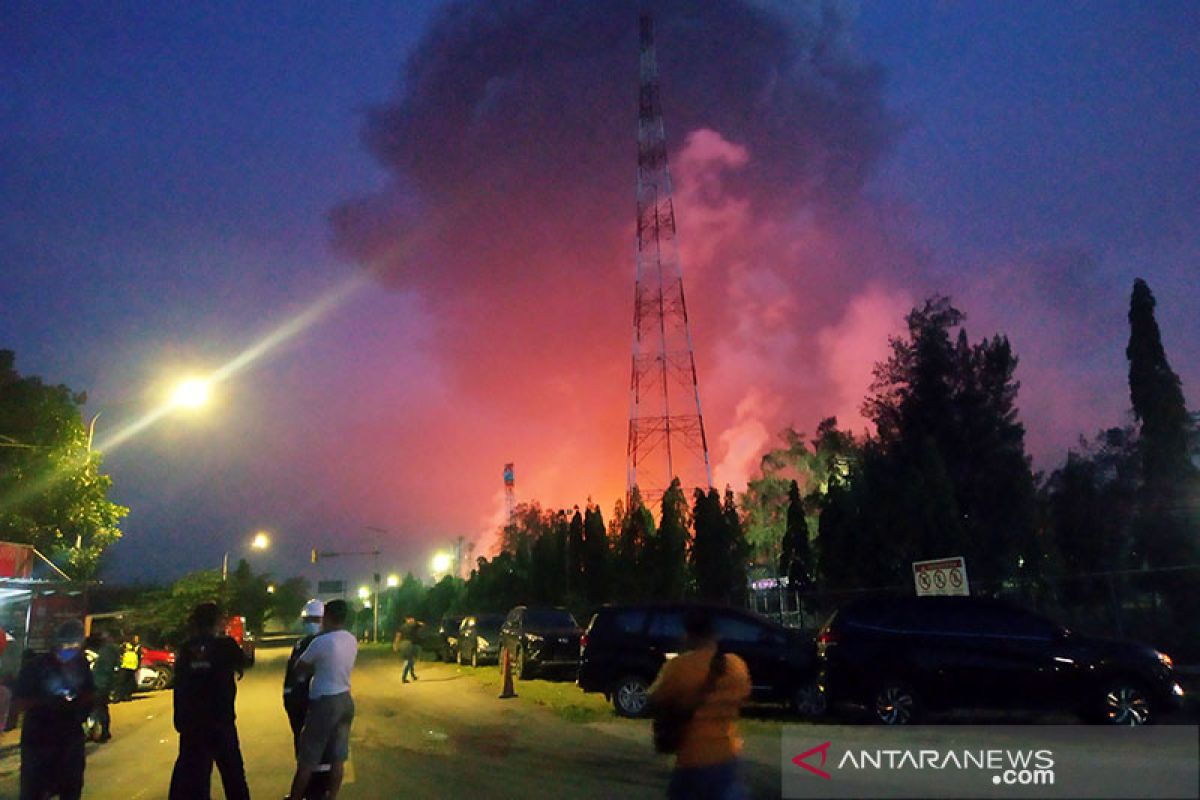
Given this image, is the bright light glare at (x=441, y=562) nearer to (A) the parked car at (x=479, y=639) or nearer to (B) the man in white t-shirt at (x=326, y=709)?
(A) the parked car at (x=479, y=639)

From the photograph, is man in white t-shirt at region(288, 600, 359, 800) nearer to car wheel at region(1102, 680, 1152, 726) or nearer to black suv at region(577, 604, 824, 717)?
black suv at region(577, 604, 824, 717)

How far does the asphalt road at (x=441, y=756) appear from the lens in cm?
954

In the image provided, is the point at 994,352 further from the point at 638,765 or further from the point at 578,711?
the point at 638,765

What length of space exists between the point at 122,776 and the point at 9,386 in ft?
68.1

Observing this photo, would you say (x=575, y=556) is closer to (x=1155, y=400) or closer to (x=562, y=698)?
(x=562, y=698)

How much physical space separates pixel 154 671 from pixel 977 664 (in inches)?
912

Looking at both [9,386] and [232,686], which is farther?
[9,386]

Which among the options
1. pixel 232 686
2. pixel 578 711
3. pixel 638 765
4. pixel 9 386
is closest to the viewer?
pixel 232 686

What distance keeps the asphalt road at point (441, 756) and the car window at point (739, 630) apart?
1.96 metres

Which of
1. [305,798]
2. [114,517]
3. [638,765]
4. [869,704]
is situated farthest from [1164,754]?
[114,517]

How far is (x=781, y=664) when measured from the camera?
45.8 feet

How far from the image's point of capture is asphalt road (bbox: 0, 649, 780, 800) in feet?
31.3

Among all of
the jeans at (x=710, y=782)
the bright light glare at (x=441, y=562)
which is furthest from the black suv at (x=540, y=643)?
the bright light glare at (x=441, y=562)

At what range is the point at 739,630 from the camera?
14.2 m
